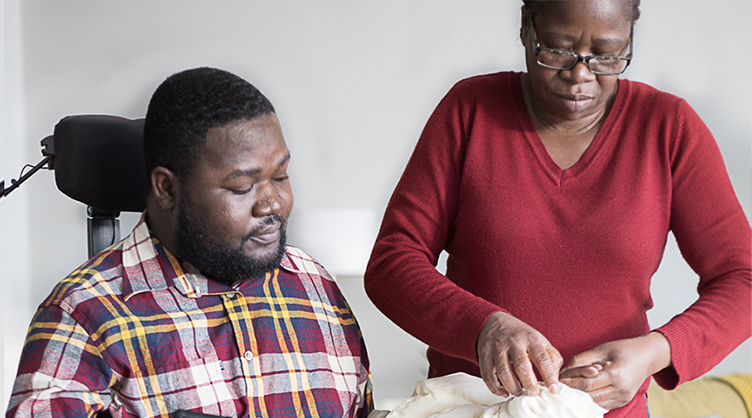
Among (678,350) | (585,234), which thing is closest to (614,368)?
(678,350)

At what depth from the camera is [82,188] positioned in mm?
1315

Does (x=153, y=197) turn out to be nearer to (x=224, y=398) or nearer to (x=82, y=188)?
(x=82, y=188)

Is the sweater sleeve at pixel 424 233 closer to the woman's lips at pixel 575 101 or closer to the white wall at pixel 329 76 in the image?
the woman's lips at pixel 575 101

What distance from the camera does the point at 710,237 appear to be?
3.53ft

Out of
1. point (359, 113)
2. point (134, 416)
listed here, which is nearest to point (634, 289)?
point (134, 416)

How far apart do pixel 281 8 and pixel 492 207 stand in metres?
1.45

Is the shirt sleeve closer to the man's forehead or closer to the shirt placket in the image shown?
the shirt placket

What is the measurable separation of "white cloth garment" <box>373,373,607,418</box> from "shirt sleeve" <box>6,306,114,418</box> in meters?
0.45

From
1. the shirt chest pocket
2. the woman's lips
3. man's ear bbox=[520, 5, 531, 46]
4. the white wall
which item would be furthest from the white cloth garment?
the white wall

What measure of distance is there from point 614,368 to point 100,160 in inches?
39.0

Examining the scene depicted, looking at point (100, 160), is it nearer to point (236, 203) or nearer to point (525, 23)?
point (236, 203)

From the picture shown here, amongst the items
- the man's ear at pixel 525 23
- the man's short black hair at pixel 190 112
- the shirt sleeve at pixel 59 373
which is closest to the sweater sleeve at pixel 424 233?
the man's ear at pixel 525 23

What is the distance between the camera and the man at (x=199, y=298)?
1023mm

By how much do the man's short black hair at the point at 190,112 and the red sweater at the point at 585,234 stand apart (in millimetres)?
330
